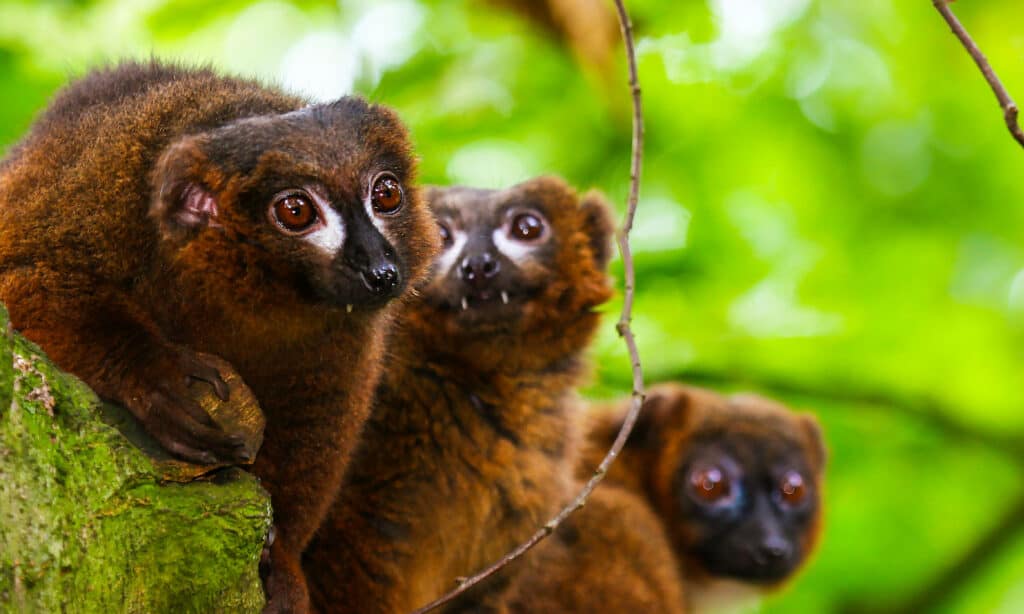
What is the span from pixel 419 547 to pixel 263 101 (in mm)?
1745

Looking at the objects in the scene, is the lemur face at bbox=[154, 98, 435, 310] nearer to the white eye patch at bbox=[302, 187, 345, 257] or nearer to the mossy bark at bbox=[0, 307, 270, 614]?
the white eye patch at bbox=[302, 187, 345, 257]

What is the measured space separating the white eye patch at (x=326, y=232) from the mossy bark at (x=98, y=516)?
0.62m

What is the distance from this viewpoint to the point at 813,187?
7.57 meters

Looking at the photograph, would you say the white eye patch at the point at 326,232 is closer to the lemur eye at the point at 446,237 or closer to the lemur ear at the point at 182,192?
the lemur ear at the point at 182,192

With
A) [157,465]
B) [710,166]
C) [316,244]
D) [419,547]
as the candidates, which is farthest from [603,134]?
[157,465]

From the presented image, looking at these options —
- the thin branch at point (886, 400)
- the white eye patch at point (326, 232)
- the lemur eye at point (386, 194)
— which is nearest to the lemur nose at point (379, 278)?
the white eye patch at point (326, 232)

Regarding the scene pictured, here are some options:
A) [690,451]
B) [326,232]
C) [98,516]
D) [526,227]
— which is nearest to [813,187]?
[690,451]

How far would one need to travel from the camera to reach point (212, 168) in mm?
3238

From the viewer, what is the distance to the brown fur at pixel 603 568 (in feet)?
17.8

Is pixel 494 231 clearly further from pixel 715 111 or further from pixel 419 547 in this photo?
pixel 715 111

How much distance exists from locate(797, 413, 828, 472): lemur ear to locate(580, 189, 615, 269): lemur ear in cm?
181

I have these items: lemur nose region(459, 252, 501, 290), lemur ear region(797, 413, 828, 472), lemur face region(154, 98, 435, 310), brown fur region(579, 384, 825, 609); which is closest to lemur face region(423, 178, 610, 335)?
lemur nose region(459, 252, 501, 290)

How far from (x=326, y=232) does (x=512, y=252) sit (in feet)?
6.08

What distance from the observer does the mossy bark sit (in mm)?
2438
